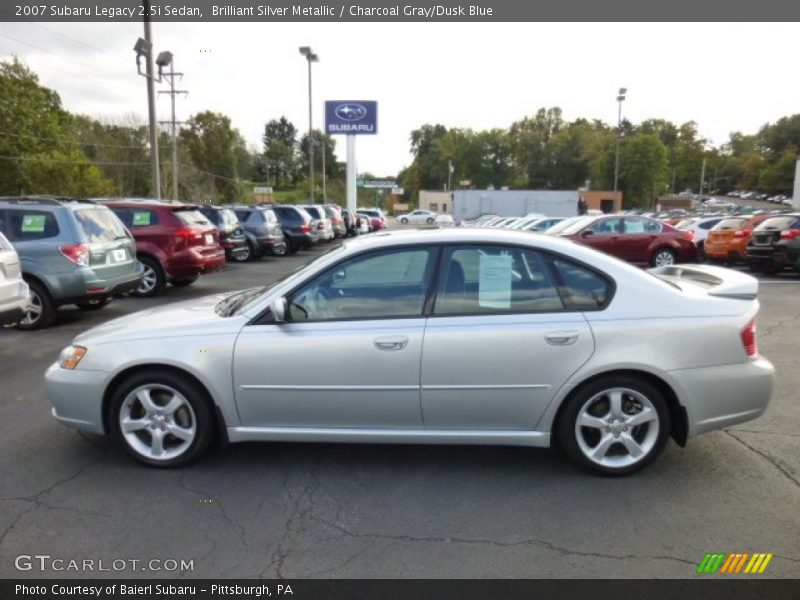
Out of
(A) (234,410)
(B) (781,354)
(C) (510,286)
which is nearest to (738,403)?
(C) (510,286)

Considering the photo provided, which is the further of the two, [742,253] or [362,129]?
[362,129]

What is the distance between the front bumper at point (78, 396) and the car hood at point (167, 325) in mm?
224

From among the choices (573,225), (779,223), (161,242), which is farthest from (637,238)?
(161,242)

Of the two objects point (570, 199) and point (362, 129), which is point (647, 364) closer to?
point (362, 129)

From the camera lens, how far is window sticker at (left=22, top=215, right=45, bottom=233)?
795cm

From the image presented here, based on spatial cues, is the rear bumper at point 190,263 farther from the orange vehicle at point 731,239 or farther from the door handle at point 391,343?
the orange vehicle at point 731,239

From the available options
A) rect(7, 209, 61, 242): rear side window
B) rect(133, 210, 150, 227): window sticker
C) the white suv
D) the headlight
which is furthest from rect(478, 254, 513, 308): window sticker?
rect(133, 210, 150, 227): window sticker

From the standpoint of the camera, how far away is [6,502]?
343cm

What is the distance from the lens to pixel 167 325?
3.88m

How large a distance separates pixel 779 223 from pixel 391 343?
1441cm

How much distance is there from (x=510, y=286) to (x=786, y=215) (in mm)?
14040
